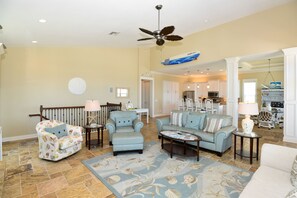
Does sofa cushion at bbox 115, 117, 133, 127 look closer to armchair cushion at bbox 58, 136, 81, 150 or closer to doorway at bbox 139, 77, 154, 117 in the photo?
armchair cushion at bbox 58, 136, 81, 150

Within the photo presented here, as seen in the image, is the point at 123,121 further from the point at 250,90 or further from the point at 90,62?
the point at 250,90

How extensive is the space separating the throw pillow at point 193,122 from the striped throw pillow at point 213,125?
28 cm

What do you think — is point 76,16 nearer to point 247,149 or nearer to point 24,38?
point 24,38

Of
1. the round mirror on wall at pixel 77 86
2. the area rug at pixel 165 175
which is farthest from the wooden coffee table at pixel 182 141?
the round mirror on wall at pixel 77 86

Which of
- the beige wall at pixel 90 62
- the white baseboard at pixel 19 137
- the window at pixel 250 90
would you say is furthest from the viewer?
the window at pixel 250 90

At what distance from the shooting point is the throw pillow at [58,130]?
11.6ft

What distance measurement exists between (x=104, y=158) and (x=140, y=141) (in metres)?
0.88

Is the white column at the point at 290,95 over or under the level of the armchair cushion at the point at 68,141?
over

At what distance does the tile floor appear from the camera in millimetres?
2295

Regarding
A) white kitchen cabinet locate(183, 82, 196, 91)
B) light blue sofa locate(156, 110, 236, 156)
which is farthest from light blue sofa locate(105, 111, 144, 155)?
white kitchen cabinet locate(183, 82, 196, 91)

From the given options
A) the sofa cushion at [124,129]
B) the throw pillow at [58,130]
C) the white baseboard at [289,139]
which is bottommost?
the white baseboard at [289,139]

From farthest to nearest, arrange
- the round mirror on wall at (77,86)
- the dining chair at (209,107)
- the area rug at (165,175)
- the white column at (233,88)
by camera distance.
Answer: the dining chair at (209,107)
the round mirror on wall at (77,86)
the white column at (233,88)
the area rug at (165,175)

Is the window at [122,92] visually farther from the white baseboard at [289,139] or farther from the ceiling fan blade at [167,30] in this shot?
the white baseboard at [289,139]

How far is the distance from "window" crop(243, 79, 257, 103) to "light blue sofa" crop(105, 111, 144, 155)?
7.72 meters
